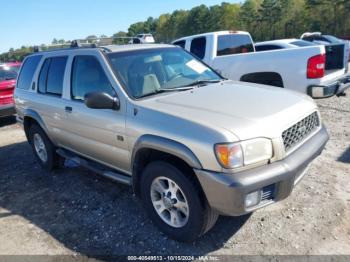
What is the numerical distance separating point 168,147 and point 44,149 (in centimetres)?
332

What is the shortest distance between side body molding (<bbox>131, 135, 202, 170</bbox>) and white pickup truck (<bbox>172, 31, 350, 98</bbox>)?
12.6 ft

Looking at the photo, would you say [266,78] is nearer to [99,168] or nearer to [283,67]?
[283,67]

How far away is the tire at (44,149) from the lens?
211 inches

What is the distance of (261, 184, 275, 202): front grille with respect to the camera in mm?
2842

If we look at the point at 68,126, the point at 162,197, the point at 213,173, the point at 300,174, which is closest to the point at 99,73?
the point at 68,126

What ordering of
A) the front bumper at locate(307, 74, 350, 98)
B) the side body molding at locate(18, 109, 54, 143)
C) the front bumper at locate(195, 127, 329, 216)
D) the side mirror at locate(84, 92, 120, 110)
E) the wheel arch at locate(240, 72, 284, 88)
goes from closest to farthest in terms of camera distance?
the front bumper at locate(195, 127, 329, 216) < the side mirror at locate(84, 92, 120, 110) < the side body molding at locate(18, 109, 54, 143) < the front bumper at locate(307, 74, 350, 98) < the wheel arch at locate(240, 72, 284, 88)

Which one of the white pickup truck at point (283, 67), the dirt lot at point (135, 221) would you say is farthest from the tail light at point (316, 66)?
the dirt lot at point (135, 221)

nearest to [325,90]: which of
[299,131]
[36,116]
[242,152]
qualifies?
[299,131]

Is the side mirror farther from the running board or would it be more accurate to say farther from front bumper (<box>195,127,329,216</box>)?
front bumper (<box>195,127,329,216</box>)

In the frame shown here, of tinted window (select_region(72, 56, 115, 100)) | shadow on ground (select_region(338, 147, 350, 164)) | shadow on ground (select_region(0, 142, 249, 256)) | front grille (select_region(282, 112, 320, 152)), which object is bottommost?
shadow on ground (select_region(0, 142, 249, 256))

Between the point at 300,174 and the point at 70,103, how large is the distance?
289 cm

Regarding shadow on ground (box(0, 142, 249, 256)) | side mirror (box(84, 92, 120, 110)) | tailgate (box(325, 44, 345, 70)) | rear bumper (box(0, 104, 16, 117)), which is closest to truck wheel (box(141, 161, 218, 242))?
shadow on ground (box(0, 142, 249, 256))

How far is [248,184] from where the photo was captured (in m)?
2.66

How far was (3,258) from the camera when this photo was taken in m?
3.38
